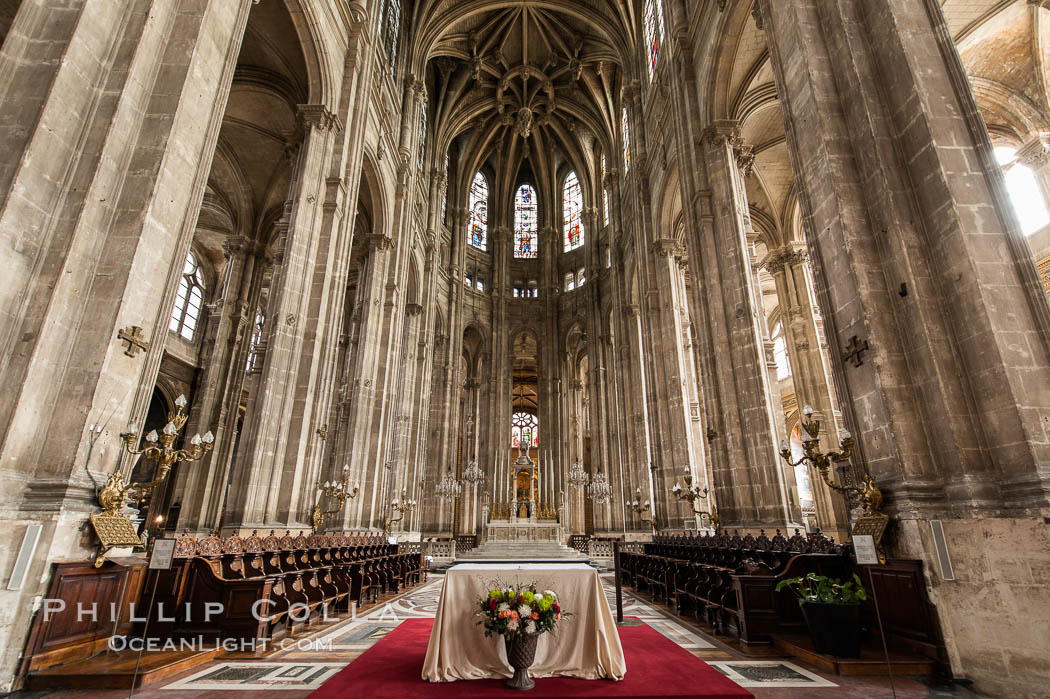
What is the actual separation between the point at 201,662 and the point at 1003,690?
311 inches

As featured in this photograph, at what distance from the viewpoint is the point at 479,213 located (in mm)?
33875

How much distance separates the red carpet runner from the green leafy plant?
145cm

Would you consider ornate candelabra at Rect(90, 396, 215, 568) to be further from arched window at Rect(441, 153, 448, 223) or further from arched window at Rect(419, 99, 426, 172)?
arched window at Rect(441, 153, 448, 223)

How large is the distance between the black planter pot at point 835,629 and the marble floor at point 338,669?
320mm

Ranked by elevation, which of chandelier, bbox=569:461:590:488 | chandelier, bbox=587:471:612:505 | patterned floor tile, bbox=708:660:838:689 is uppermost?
chandelier, bbox=569:461:590:488

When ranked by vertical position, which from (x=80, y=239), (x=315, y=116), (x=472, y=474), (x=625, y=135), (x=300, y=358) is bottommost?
(x=472, y=474)

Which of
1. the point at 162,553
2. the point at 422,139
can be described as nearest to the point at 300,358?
the point at 162,553

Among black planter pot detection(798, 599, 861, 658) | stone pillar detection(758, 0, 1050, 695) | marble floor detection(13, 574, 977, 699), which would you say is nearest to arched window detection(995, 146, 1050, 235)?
stone pillar detection(758, 0, 1050, 695)

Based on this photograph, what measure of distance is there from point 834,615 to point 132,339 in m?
8.65

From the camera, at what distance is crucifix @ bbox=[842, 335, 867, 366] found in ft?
21.6

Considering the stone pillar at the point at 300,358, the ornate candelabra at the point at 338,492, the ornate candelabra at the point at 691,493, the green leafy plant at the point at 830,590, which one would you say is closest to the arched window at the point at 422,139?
the stone pillar at the point at 300,358

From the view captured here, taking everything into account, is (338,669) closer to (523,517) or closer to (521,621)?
(521,621)

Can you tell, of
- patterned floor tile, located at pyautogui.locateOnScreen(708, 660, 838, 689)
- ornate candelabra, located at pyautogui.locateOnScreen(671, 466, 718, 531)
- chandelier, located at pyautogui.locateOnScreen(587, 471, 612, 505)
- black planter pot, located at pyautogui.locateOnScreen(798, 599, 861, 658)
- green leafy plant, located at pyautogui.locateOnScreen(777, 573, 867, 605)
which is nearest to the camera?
patterned floor tile, located at pyautogui.locateOnScreen(708, 660, 838, 689)

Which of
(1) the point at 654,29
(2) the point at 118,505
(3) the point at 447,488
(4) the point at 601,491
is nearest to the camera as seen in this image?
(2) the point at 118,505
